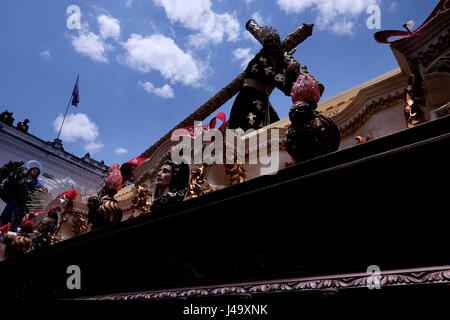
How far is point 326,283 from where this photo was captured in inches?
73.8

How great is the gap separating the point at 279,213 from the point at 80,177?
5922 millimetres

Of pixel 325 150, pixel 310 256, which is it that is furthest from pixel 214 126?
pixel 310 256

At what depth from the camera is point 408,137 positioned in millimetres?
1673

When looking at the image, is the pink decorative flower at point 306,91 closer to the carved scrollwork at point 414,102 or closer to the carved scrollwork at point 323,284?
the carved scrollwork at point 414,102

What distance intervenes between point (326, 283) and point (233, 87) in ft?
20.5

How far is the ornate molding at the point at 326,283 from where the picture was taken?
1.59 meters

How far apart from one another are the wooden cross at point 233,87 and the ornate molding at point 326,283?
4.73 m

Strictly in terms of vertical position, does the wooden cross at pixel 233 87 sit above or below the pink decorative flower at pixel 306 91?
above

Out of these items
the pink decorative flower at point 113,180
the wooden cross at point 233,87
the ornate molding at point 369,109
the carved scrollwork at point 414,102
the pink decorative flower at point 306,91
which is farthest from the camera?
the wooden cross at point 233,87

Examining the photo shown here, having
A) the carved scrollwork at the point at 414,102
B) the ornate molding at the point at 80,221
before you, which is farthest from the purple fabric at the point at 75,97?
A: the carved scrollwork at the point at 414,102

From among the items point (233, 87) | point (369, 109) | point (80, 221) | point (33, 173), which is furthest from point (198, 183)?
point (33, 173)

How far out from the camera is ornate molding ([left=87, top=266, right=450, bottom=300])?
1593 mm
